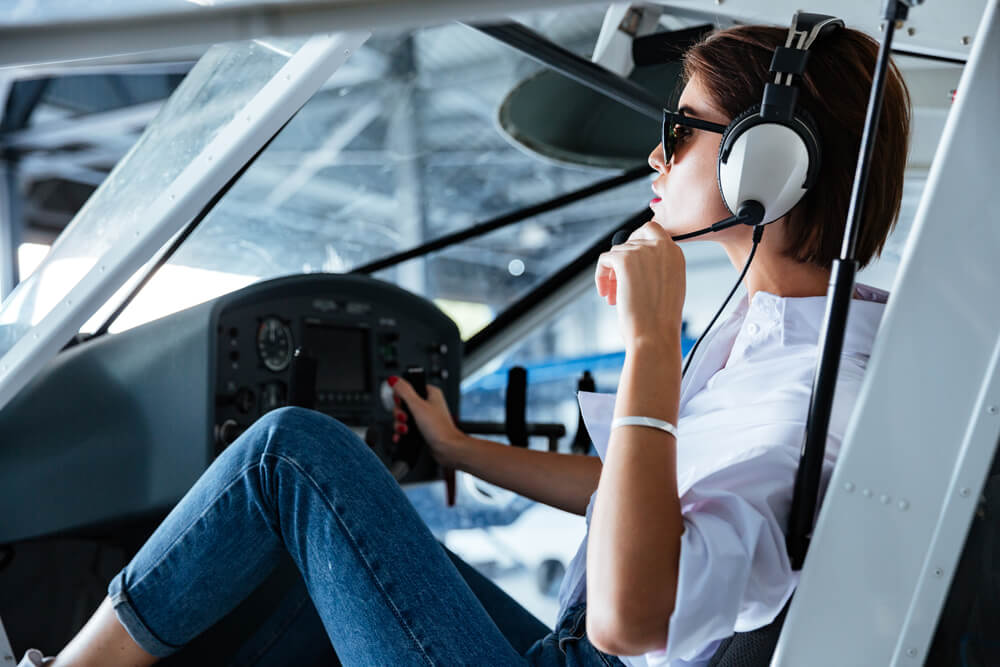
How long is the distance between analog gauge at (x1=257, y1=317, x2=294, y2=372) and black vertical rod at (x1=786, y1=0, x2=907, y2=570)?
1270 millimetres

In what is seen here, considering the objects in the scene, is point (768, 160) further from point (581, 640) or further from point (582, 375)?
point (582, 375)

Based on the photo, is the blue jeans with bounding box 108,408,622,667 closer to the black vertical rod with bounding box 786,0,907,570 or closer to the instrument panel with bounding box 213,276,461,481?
the black vertical rod with bounding box 786,0,907,570

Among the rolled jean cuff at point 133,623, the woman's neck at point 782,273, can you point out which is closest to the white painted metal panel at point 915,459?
the woman's neck at point 782,273

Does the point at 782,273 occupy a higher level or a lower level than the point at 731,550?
higher

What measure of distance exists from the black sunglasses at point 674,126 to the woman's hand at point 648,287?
0.51 ft

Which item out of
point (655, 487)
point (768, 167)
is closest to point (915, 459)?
point (655, 487)

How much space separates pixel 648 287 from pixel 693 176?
21 cm

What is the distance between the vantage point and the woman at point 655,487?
0.69 meters

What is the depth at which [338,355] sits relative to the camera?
6.43 ft

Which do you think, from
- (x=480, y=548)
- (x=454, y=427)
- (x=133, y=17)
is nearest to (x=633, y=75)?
(x=454, y=427)

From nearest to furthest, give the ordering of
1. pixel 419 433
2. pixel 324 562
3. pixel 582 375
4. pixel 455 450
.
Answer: pixel 324 562, pixel 455 450, pixel 419 433, pixel 582 375

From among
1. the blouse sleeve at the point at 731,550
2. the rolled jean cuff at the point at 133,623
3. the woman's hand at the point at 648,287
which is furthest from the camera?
the rolled jean cuff at the point at 133,623

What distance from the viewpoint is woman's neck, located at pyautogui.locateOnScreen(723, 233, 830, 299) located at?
95 cm

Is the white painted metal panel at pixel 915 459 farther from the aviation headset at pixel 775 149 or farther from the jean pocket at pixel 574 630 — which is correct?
the jean pocket at pixel 574 630
